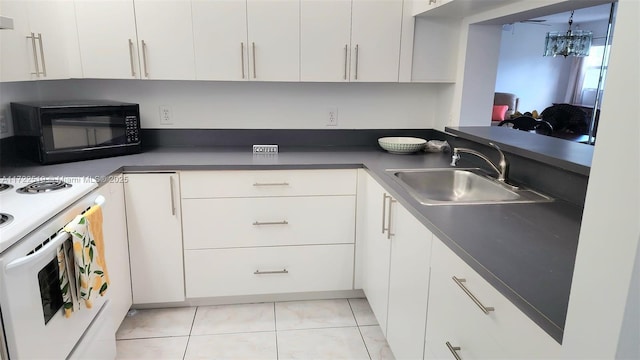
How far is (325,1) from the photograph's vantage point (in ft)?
7.77

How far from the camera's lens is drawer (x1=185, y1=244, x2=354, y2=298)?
7.68ft

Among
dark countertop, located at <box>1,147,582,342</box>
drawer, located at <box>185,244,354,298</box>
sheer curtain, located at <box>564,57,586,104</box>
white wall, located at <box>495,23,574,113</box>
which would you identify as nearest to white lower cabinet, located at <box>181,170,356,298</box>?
drawer, located at <box>185,244,354,298</box>

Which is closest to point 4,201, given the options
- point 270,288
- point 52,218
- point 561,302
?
point 52,218

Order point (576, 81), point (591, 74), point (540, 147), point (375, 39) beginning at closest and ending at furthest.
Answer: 1. point (540, 147)
2. point (375, 39)
3. point (591, 74)
4. point (576, 81)

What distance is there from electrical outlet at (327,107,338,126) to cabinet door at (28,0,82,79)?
Answer: 1.46m

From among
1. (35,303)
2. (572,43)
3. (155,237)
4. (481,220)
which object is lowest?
Answer: (155,237)

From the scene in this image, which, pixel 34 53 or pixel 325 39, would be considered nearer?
pixel 34 53

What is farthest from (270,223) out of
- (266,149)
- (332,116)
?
(332,116)

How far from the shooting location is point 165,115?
2.67m

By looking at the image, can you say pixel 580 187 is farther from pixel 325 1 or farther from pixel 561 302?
pixel 325 1

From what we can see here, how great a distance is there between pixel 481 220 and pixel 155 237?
166cm

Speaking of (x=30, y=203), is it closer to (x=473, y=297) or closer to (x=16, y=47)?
(x=16, y=47)

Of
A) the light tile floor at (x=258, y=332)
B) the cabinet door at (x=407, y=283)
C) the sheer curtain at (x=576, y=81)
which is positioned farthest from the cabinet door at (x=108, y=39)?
the sheer curtain at (x=576, y=81)

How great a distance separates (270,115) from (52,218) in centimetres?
152
